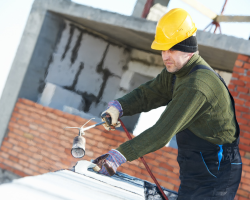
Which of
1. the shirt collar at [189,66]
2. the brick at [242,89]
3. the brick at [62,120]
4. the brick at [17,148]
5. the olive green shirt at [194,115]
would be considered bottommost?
the brick at [17,148]

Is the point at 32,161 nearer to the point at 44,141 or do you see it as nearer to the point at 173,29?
the point at 44,141

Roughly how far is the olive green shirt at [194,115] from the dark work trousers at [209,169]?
60 mm

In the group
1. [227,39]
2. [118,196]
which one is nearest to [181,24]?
[118,196]

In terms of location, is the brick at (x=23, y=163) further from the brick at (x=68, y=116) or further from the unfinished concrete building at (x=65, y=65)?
the brick at (x=68, y=116)

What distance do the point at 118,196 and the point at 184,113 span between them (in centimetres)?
66

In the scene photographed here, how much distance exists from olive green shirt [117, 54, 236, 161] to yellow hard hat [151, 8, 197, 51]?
175 mm

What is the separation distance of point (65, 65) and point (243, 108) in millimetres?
3681

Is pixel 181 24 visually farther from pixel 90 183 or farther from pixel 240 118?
pixel 240 118

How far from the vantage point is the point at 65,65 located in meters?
5.89

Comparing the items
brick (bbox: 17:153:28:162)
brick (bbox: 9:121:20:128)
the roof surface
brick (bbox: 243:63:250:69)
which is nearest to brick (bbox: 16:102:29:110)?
brick (bbox: 9:121:20:128)

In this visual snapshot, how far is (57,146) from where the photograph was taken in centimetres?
505

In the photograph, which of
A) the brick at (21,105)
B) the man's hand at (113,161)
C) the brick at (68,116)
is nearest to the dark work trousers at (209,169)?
the man's hand at (113,161)

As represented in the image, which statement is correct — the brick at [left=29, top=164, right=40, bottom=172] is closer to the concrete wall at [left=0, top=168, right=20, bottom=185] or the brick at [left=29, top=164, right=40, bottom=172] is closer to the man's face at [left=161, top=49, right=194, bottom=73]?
the concrete wall at [left=0, top=168, right=20, bottom=185]

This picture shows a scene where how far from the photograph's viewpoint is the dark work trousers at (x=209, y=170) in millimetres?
1787
